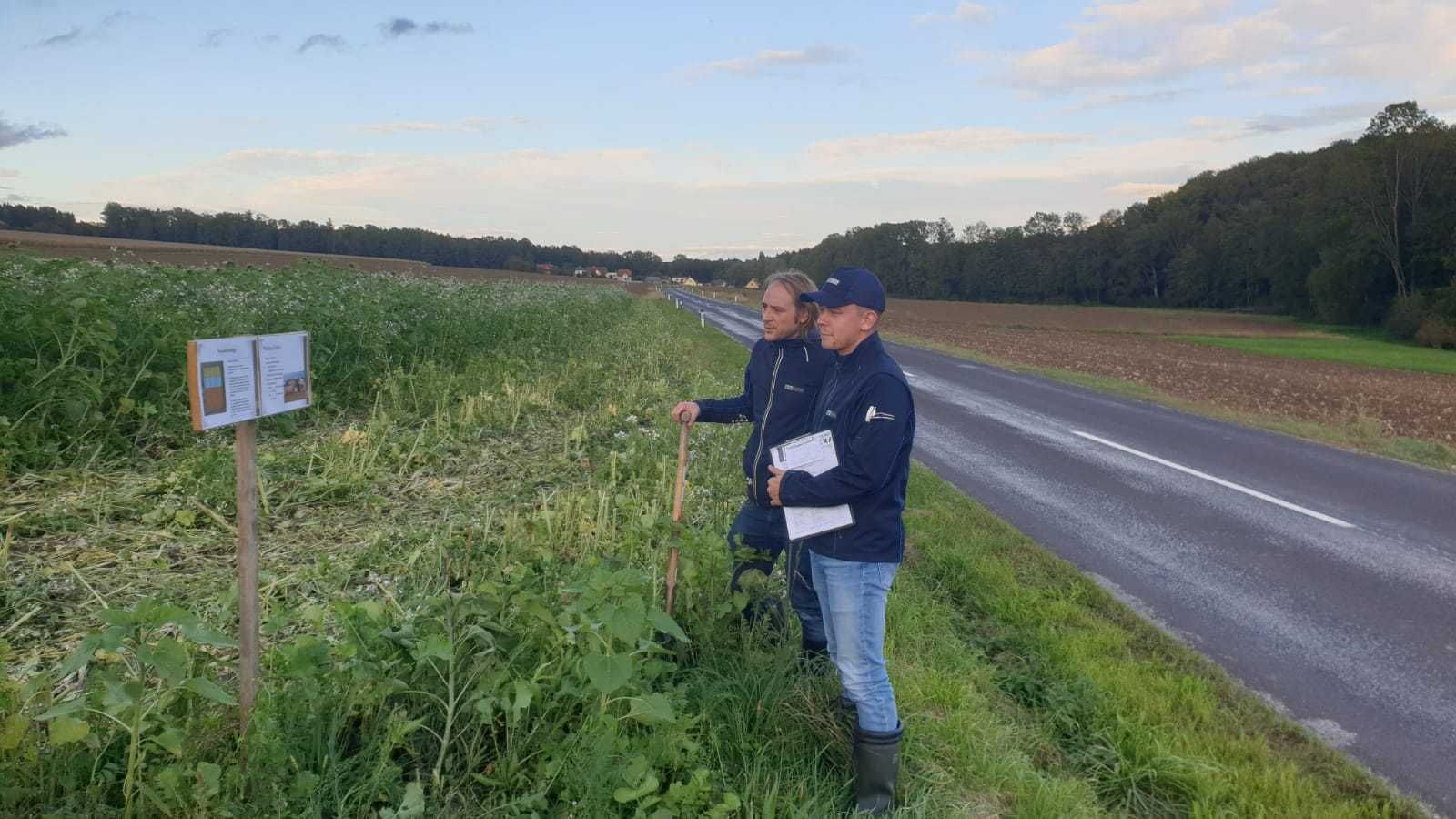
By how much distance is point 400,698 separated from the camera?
2.89 metres

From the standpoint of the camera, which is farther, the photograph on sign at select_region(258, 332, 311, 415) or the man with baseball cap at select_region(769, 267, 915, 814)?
the man with baseball cap at select_region(769, 267, 915, 814)

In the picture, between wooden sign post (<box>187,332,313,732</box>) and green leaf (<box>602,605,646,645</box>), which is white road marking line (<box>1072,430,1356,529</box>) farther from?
wooden sign post (<box>187,332,313,732</box>)

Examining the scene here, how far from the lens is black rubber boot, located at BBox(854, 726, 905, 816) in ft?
9.66

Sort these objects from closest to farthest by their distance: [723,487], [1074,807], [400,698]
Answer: [400,698] → [1074,807] → [723,487]

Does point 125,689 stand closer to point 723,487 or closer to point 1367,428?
point 723,487

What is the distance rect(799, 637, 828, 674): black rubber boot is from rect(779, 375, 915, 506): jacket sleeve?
1043mm

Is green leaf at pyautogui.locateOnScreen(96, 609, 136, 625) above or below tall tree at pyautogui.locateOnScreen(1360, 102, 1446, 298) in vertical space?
below

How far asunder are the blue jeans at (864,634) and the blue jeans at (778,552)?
0.67m

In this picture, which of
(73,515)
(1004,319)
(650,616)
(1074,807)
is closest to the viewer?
(650,616)

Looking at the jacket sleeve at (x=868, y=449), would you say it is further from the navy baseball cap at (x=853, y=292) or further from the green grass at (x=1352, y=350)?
the green grass at (x=1352, y=350)

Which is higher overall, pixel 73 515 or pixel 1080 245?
pixel 1080 245

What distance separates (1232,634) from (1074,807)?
2.62 metres

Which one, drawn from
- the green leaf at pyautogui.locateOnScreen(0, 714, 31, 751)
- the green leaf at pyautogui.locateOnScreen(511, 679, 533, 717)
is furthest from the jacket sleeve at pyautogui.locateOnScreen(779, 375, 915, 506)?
the green leaf at pyautogui.locateOnScreen(0, 714, 31, 751)

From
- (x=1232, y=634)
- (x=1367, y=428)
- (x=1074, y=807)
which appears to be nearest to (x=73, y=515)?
(x=1074, y=807)
